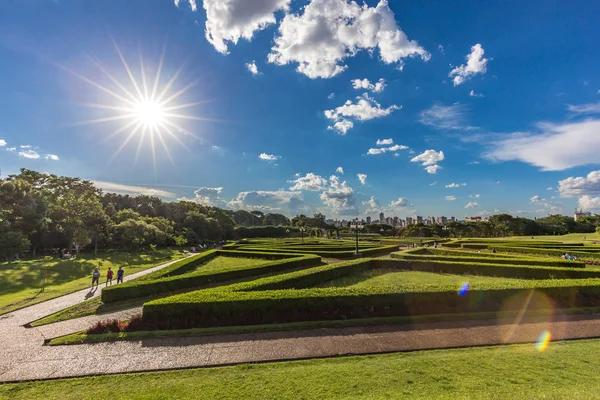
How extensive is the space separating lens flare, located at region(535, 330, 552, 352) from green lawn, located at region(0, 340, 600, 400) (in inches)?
15.6

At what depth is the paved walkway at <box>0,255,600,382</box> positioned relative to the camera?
667cm

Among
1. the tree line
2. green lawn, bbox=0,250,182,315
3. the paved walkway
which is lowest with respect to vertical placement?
the paved walkway

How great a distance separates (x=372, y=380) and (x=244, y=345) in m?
3.80

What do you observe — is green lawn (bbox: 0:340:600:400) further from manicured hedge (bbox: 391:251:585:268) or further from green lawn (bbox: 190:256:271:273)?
manicured hedge (bbox: 391:251:585:268)

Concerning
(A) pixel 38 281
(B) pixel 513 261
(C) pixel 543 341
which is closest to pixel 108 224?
(A) pixel 38 281

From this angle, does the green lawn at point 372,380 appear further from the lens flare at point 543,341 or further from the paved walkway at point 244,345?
the paved walkway at point 244,345

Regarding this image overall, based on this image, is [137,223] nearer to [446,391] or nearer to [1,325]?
[1,325]


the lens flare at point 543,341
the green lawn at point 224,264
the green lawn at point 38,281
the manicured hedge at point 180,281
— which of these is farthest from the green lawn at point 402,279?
the green lawn at point 38,281

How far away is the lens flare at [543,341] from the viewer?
23.2ft

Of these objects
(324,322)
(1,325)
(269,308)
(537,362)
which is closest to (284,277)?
(269,308)

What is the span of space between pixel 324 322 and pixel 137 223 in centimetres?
3536

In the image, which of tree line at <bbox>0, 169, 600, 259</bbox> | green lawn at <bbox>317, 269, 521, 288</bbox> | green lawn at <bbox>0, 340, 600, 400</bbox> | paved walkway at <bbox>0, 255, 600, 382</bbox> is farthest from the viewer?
tree line at <bbox>0, 169, 600, 259</bbox>

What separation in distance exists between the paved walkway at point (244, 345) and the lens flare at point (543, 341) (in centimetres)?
12

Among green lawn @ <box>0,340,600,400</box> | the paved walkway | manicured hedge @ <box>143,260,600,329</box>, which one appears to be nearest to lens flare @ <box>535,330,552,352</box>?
the paved walkway
